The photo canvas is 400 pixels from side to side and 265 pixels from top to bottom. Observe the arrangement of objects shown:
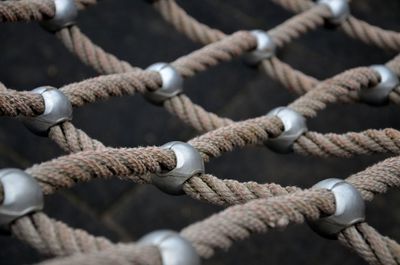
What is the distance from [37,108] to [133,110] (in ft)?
1.57

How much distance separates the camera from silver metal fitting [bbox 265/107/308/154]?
1.68 ft

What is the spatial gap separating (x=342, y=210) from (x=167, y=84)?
0.23 meters

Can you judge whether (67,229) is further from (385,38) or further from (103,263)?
(385,38)

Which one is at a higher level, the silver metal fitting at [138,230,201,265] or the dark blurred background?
the silver metal fitting at [138,230,201,265]

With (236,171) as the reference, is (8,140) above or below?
above

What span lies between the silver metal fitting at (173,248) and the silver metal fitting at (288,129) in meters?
0.22

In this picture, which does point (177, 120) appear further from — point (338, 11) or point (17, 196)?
point (17, 196)

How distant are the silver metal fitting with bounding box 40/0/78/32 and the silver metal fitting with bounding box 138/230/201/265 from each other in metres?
0.32

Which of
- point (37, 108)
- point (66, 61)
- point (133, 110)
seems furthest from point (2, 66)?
point (37, 108)

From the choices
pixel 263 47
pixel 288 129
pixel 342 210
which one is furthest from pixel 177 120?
pixel 342 210

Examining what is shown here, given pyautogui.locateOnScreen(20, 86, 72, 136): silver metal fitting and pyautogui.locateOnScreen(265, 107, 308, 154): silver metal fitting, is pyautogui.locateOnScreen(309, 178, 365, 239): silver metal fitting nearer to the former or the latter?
pyautogui.locateOnScreen(265, 107, 308, 154): silver metal fitting

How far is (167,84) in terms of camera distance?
551mm

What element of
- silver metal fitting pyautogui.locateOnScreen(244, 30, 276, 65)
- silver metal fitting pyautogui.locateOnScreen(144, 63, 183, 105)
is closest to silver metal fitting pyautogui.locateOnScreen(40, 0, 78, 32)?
silver metal fitting pyautogui.locateOnScreen(144, 63, 183, 105)

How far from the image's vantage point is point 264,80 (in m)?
0.98
